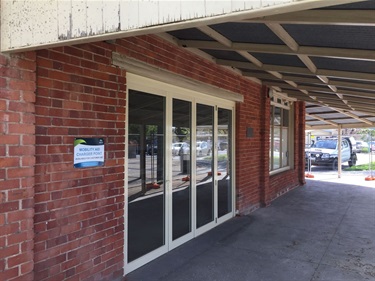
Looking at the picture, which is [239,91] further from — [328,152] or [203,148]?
[328,152]

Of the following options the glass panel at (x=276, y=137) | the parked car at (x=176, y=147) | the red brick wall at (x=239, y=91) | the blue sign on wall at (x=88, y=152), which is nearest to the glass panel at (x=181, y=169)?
the parked car at (x=176, y=147)

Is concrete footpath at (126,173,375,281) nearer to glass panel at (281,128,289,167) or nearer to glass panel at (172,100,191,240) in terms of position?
glass panel at (172,100,191,240)

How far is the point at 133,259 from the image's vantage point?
384 cm

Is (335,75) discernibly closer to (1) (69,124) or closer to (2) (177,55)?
(2) (177,55)

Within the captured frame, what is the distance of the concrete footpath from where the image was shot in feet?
12.6

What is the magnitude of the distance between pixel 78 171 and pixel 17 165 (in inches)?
26.8

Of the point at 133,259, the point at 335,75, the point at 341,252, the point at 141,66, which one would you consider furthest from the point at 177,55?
the point at 341,252

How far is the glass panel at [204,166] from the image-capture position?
5.16 metres

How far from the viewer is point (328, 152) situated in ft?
56.4

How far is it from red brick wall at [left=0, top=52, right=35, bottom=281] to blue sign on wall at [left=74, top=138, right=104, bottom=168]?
1.74 ft

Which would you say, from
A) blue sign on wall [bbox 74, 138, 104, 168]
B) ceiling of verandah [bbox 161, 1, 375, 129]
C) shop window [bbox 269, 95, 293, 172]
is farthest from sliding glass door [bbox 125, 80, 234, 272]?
shop window [bbox 269, 95, 293, 172]

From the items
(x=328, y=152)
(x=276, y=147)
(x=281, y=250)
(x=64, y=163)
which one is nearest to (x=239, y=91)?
(x=281, y=250)

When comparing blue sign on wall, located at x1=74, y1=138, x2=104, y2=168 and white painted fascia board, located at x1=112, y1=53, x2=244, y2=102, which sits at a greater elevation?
white painted fascia board, located at x1=112, y1=53, x2=244, y2=102

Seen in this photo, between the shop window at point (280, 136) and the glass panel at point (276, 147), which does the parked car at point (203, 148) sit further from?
the glass panel at point (276, 147)
